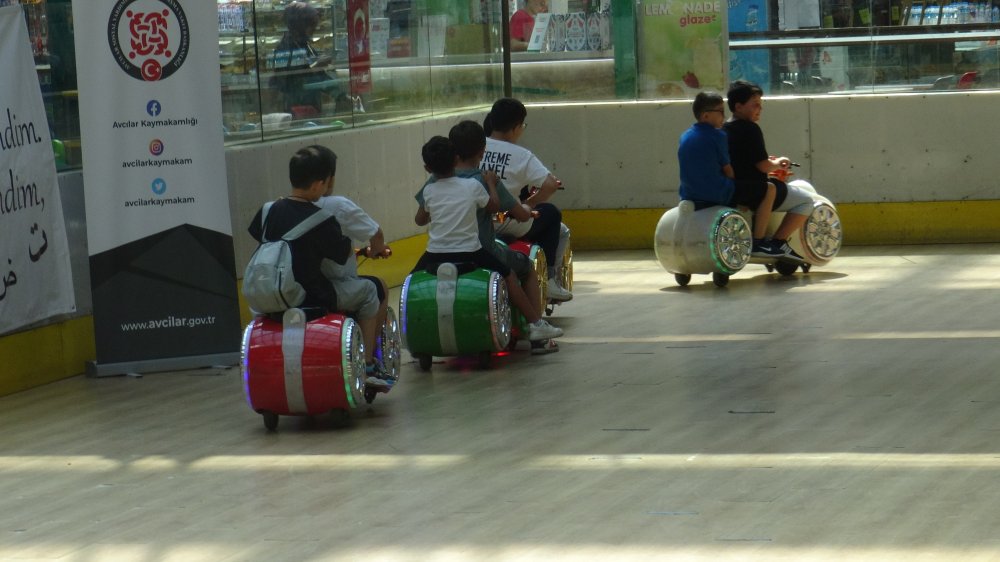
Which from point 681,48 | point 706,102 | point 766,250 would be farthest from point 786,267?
point 681,48

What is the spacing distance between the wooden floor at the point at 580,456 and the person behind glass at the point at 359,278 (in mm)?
350

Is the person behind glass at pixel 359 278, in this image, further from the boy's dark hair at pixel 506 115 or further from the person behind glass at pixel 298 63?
the person behind glass at pixel 298 63

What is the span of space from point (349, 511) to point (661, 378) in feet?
8.58

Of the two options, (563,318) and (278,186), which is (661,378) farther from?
(278,186)

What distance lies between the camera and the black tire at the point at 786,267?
1094 cm

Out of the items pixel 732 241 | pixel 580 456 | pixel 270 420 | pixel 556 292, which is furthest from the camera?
pixel 732 241

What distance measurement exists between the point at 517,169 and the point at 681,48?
4641mm

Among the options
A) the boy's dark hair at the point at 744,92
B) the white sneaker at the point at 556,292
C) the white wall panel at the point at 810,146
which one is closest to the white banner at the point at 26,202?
the white sneaker at the point at 556,292

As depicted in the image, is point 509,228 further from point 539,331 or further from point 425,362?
point 425,362

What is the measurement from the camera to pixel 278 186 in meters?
9.54

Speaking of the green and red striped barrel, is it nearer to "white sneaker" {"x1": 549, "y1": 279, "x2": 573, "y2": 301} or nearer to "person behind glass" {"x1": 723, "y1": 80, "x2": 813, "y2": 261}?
"white sneaker" {"x1": 549, "y1": 279, "x2": 573, "y2": 301}

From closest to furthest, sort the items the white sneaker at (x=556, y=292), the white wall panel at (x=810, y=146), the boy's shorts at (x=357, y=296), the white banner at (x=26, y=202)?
→ the boy's shorts at (x=357, y=296) → the white banner at (x=26, y=202) → the white sneaker at (x=556, y=292) → the white wall panel at (x=810, y=146)

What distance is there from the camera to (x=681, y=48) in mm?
12828

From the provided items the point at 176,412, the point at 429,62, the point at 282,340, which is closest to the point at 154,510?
the point at 282,340
